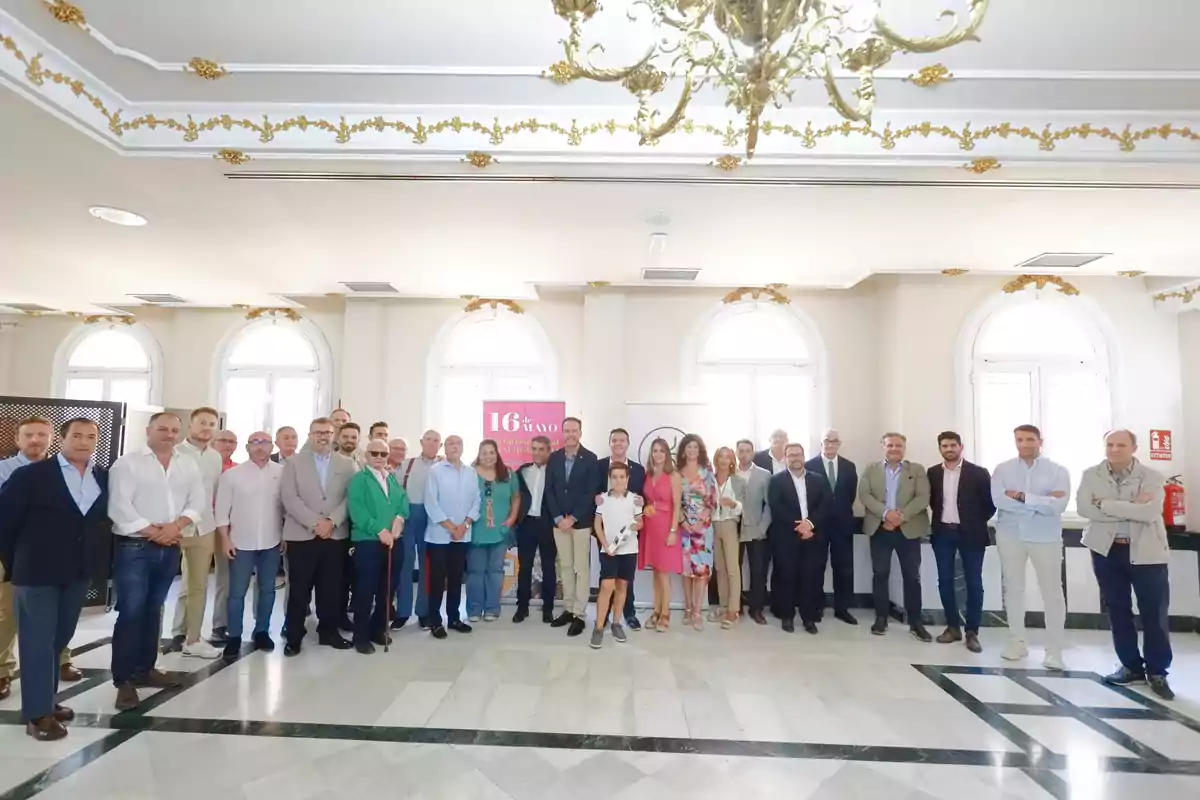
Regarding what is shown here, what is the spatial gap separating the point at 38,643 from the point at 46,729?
1.28 ft

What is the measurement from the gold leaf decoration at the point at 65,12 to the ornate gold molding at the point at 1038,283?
6857 millimetres

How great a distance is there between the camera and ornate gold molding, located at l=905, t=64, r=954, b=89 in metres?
3.11

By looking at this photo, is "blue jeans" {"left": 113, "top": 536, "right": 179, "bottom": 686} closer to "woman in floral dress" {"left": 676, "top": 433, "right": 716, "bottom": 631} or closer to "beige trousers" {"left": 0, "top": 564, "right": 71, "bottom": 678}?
"beige trousers" {"left": 0, "top": 564, "right": 71, "bottom": 678}

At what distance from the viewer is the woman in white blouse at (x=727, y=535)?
511 centimetres

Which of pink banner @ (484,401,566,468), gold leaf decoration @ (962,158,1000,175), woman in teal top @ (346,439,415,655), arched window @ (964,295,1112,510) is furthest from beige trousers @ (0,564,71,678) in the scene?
arched window @ (964,295,1112,510)

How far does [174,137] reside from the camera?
3555mm

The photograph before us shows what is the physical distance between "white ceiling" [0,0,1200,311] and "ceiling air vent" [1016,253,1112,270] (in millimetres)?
145

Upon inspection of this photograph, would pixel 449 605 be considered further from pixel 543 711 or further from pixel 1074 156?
pixel 1074 156

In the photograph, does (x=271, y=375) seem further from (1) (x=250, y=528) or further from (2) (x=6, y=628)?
(2) (x=6, y=628)

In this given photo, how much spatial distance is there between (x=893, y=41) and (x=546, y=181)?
2.34 meters

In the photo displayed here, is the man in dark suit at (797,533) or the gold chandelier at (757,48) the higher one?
the gold chandelier at (757,48)

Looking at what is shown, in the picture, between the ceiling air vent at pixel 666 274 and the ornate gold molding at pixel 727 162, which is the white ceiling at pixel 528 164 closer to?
the ornate gold molding at pixel 727 162

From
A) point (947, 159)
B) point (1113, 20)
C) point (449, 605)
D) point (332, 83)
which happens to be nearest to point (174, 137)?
point (332, 83)

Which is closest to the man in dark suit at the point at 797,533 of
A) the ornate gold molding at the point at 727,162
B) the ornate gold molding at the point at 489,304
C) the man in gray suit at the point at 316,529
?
the ornate gold molding at the point at 727,162
